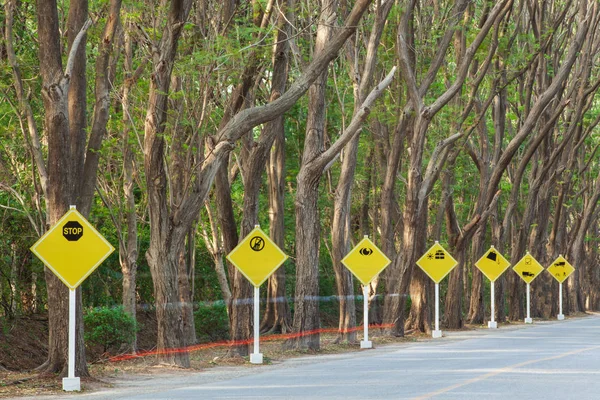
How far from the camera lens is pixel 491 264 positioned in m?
36.2

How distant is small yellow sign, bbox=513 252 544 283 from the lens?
1636 inches

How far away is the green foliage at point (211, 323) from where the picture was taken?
112 feet

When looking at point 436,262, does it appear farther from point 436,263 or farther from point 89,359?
point 89,359

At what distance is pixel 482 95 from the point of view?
39812 mm

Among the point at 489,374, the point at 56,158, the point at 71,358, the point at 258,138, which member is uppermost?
the point at 258,138

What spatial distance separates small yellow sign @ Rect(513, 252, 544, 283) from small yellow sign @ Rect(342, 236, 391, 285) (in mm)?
17556

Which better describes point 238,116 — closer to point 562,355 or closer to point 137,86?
point 137,86

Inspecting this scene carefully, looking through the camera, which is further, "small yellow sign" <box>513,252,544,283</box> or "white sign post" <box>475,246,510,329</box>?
"small yellow sign" <box>513,252,544,283</box>

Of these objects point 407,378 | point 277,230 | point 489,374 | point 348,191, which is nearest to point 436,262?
point 348,191

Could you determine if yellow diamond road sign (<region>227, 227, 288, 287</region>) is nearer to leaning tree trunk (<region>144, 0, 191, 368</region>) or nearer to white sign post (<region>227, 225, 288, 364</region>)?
white sign post (<region>227, 225, 288, 364</region>)

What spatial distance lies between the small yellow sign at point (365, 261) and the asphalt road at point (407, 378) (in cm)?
180

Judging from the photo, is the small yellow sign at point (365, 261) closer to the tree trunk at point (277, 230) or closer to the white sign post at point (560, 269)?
the tree trunk at point (277, 230)

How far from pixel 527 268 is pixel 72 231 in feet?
94.7

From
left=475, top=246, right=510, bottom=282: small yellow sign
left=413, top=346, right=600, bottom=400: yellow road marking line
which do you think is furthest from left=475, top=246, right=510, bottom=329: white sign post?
left=413, top=346, right=600, bottom=400: yellow road marking line
